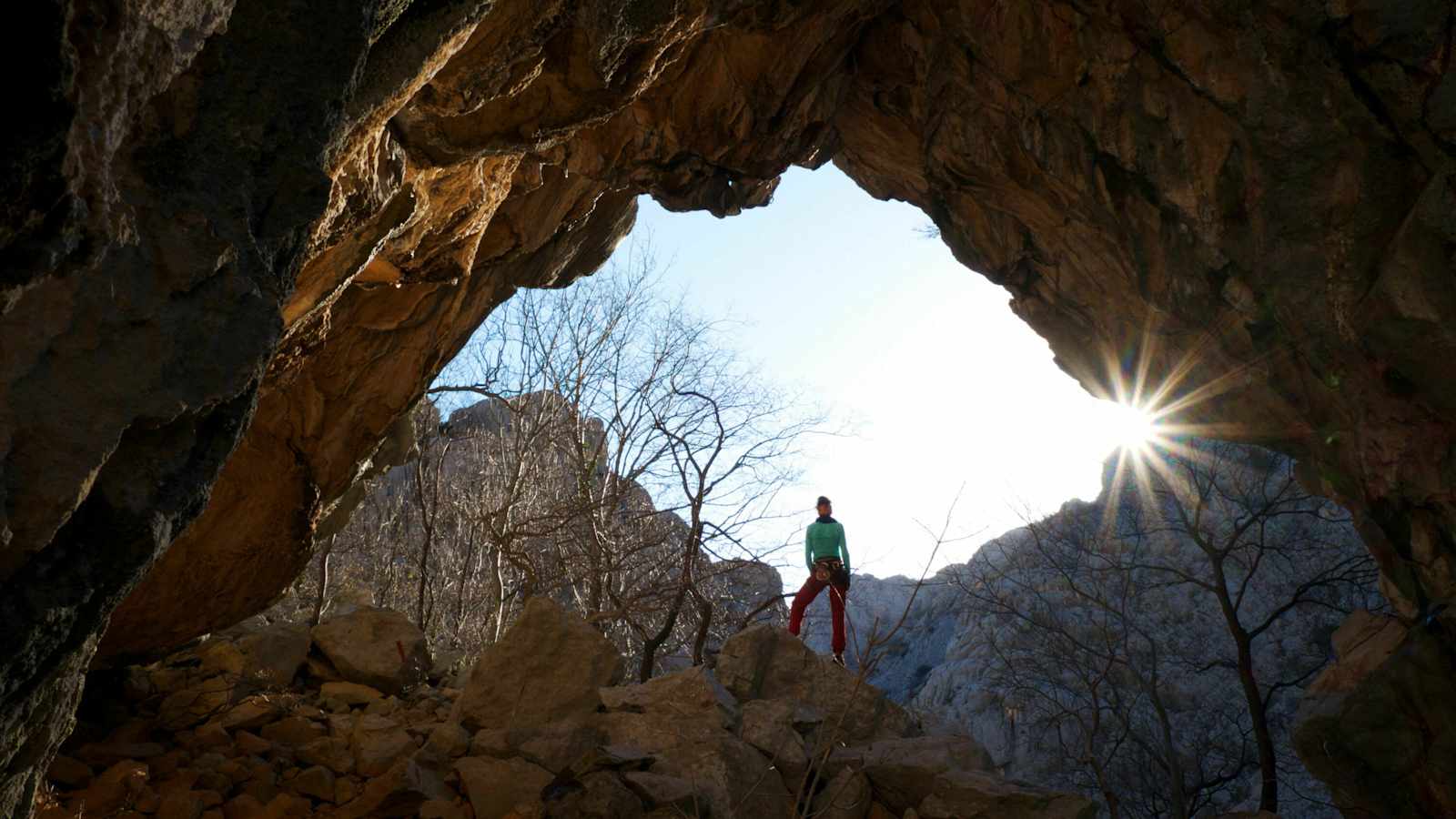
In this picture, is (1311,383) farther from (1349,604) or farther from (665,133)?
(1349,604)

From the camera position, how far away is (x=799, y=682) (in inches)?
272

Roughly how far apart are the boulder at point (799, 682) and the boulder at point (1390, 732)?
3028 mm

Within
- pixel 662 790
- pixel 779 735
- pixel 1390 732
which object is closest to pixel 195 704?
pixel 662 790

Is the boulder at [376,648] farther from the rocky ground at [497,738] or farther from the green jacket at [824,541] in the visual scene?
the green jacket at [824,541]

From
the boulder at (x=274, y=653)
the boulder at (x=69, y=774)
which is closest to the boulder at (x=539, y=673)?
the boulder at (x=274, y=653)

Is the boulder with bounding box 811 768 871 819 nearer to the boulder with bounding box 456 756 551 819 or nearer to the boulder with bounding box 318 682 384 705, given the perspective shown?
the boulder with bounding box 456 756 551 819

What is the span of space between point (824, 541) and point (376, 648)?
12.3ft

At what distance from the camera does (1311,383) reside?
641 cm

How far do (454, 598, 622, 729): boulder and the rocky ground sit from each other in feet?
0.04

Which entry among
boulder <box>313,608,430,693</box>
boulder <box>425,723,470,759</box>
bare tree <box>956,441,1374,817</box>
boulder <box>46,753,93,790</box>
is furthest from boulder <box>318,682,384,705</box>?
bare tree <box>956,441,1374,817</box>

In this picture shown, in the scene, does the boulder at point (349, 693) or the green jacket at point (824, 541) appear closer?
the boulder at point (349, 693)

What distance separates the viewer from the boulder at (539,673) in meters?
5.98

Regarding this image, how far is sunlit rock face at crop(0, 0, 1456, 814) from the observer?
1.83 m

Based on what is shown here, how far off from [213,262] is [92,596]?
829mm
